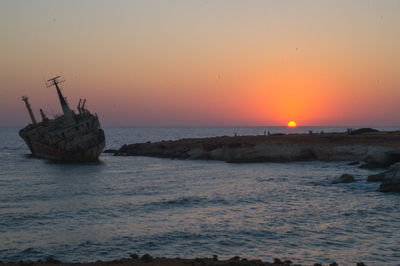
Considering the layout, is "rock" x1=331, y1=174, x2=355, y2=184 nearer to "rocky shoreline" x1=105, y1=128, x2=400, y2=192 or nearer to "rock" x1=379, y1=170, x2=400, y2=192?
"rock" x1=379, y1=170, x2=400, y2=192

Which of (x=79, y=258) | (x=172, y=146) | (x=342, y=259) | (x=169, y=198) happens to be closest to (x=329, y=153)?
(x=172, y=146)

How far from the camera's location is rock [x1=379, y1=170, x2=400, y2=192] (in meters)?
28.2

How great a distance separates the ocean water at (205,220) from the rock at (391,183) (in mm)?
817

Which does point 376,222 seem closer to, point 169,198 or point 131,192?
point 169,198

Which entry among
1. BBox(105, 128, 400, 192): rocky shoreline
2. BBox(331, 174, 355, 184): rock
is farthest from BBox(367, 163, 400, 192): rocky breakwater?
BBox(105, 128, 400, 192): rocky shoreline

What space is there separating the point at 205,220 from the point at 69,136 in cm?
4720

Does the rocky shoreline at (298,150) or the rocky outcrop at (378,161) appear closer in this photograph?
the rocky outcrop at (378,161)

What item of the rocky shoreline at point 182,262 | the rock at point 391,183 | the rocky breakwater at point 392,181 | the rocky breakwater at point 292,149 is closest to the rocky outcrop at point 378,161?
the rocky breakwater at point 292,149

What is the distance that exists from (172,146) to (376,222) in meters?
54.7

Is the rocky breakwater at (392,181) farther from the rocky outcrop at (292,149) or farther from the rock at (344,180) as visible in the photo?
the rocky outcrop at (292,149)

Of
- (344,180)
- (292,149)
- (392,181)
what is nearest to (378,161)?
(344,180)

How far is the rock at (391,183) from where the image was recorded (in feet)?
92.4

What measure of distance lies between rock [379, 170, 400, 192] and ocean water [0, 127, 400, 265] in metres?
0.82

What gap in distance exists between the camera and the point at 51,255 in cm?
1565
